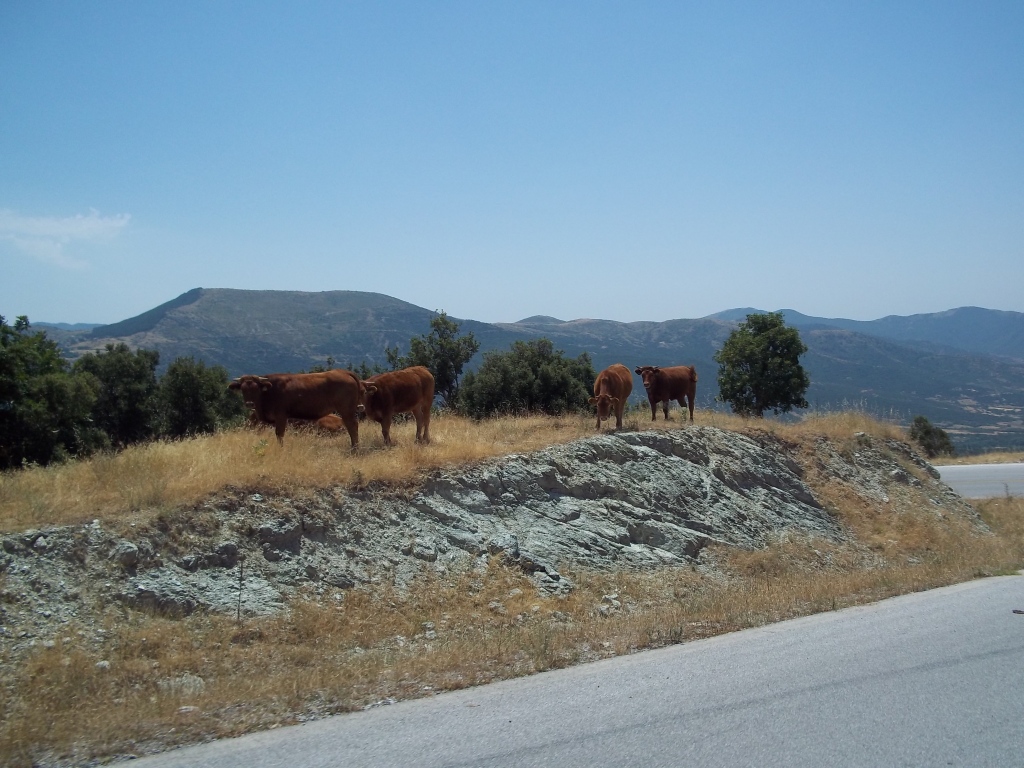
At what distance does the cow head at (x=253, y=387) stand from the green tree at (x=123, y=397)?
20.3 m

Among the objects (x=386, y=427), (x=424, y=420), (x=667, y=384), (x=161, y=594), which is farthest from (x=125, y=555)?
(x=667, y=384)

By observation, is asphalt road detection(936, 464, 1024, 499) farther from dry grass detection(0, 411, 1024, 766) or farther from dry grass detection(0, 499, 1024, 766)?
dry grass detection(0, 499, 1024, 766)

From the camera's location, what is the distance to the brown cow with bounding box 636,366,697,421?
2158 cm

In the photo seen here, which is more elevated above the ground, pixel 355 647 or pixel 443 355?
pixel 443 355

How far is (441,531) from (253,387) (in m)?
4.23

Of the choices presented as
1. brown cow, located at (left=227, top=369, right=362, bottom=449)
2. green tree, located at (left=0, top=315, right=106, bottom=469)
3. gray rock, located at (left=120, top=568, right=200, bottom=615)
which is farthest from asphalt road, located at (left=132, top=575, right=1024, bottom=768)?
green tree, located at (left=0, top=315, right=106, bottom=469)

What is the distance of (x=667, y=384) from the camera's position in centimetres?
2195

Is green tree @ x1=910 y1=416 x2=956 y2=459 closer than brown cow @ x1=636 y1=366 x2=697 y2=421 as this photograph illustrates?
No

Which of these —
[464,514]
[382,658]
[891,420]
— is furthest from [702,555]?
[891,420]

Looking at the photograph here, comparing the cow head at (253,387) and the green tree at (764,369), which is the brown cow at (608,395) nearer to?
the cow head at (253,387)

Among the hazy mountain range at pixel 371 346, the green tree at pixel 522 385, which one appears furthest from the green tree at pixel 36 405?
the hazy mountain range at pixel 371 346

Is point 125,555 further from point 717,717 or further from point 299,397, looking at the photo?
point 717,717

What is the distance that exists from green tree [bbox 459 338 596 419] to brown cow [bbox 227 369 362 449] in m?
9.94

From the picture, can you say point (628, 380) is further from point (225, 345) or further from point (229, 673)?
point (225, 345)
